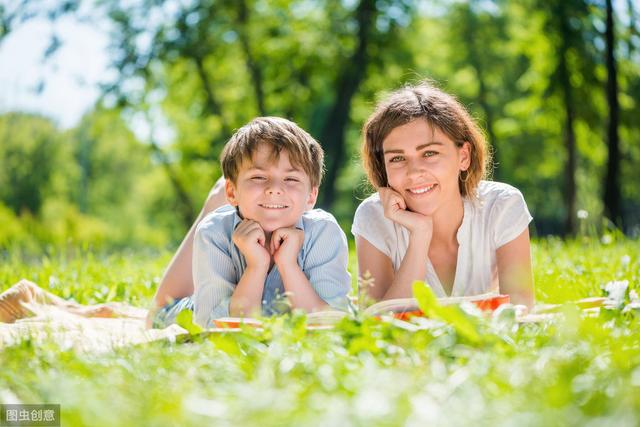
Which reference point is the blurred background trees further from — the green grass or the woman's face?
the green grass

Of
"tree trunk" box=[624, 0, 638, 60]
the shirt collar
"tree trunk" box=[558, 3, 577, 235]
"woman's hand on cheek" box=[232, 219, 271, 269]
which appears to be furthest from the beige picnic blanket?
"tree trunk" box=[558, 3, 577, 235]

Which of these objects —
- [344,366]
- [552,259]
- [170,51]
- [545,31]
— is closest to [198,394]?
[344,366]

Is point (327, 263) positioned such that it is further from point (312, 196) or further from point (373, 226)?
point (373, 226)

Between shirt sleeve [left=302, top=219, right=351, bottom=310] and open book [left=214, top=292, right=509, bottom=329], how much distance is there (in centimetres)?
64

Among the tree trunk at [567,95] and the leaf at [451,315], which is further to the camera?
the tree trunk at [567,95]

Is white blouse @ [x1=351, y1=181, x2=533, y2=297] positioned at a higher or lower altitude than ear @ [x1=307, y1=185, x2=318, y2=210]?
lower

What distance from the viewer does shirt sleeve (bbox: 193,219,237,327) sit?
3.42 metres

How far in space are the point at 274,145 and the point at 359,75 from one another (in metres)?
15.2

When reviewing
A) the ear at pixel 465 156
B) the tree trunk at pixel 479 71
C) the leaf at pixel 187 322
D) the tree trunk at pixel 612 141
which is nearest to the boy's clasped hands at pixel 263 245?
the leaf at pixel 187 322

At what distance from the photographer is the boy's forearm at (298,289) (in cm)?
332

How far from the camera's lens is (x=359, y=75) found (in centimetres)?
1844

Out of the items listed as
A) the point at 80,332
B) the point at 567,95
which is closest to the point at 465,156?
the point at 80,332

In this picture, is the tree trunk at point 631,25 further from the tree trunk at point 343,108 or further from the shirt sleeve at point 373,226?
the shirt sleeve at point 373,226

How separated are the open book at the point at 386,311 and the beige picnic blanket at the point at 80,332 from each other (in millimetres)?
209
